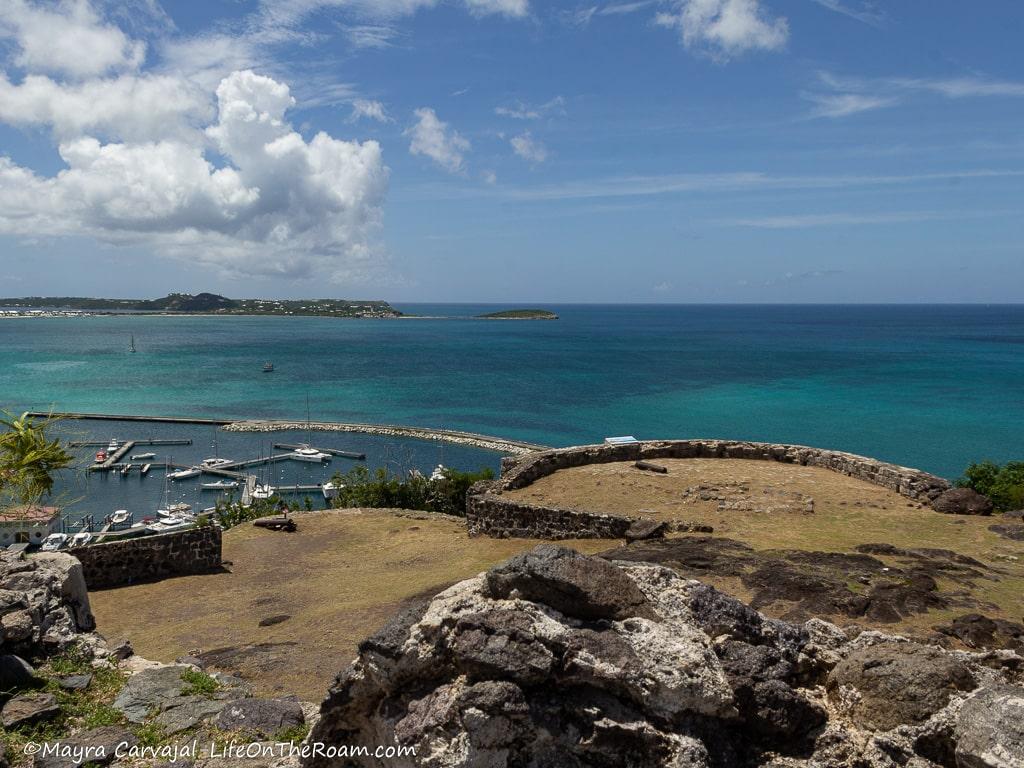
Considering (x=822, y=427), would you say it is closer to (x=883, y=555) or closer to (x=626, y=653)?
(x=883, y=555)

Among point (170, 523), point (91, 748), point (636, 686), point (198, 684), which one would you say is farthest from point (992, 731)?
point (170, 523)

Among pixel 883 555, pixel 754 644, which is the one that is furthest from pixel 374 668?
pixel 883 555

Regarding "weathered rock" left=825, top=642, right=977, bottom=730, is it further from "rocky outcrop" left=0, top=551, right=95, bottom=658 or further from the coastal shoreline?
the coastal shoreline

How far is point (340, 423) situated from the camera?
82.5 metres

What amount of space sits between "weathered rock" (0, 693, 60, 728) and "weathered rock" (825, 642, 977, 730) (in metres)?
7.19

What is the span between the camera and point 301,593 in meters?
15.1

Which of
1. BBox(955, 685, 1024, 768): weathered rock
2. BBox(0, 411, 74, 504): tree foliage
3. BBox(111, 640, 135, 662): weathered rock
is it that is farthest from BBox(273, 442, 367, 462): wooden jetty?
BBox(955, 685, 1024, 768): weathered rock

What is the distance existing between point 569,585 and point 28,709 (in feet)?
18.8

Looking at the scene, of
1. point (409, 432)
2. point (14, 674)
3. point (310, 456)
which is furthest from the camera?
point (409, 432)

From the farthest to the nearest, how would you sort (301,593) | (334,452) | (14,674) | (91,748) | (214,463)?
(334,452) → (214,463) → (301,593) → (14,674) → (91,748)

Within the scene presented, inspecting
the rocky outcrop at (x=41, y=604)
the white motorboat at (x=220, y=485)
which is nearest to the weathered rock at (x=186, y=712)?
the rocky outcrop at (x=41, y=604)

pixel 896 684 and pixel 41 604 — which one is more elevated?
pixel 896 684

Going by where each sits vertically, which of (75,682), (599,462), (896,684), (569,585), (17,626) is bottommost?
(599,462)

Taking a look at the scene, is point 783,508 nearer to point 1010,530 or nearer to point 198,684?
point 1010,530
